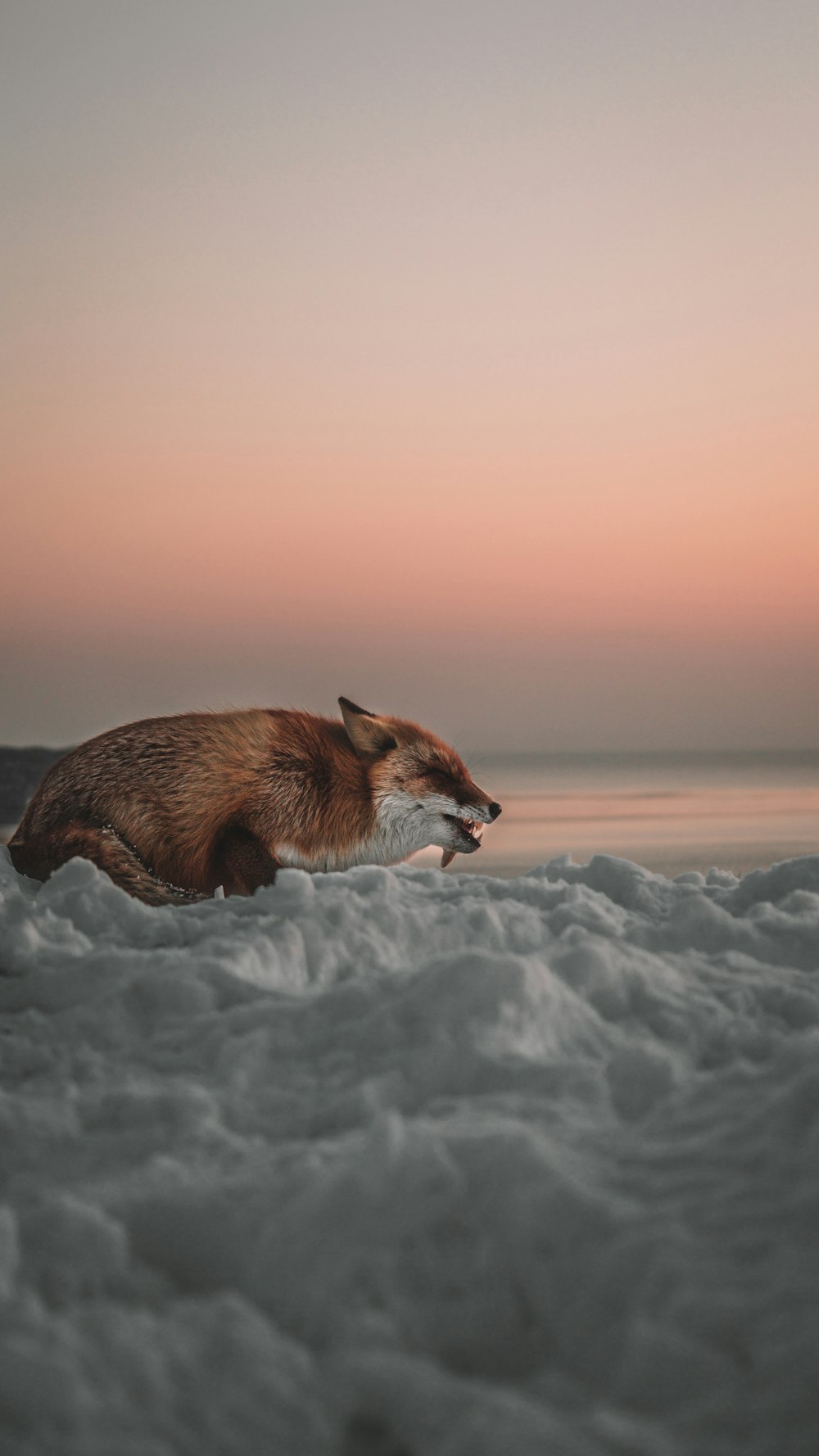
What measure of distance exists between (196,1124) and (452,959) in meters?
0.99

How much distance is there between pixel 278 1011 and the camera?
3334mm

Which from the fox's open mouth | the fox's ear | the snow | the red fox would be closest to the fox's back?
the red fox


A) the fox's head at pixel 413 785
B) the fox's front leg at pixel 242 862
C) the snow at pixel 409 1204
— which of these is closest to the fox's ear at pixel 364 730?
the fox's head at pixel 413 785

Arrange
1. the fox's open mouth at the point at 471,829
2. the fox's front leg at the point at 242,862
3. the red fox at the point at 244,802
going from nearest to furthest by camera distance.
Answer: the red fox at the point at 244,802 → the fox's front leg at the point at 242,862 → the fox's open mouth at the point at 471,829

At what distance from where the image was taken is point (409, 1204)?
2299 mm

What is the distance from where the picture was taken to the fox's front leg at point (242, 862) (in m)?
5.89

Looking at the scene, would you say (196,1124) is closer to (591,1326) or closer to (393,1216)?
(393,1216)

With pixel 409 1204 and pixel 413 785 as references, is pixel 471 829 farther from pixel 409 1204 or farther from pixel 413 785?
pixel 409 1204

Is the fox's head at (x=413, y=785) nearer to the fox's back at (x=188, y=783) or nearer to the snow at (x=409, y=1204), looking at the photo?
the fox's back at (x=188, y=783)

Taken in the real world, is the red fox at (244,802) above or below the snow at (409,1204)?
above

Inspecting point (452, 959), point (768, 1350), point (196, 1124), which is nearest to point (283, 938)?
point (452, 959)

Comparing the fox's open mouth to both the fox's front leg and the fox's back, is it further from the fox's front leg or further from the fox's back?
the fox's front leg

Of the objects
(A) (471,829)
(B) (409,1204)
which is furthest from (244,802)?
(B) (409,1204)

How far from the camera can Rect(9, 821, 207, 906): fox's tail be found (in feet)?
17.6
